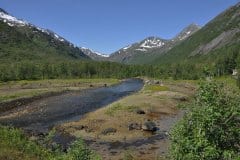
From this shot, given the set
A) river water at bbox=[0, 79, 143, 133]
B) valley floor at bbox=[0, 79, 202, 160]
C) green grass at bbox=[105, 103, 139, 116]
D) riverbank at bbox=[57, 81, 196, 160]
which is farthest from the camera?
A: green grass at bbox=[105, 103, 139, 116]

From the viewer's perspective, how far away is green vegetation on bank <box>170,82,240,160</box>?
21.3 meters

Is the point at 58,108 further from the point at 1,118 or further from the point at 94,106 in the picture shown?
the point at 1,118

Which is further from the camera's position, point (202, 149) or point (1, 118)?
point (1, 118)

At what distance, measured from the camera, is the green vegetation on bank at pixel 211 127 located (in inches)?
838

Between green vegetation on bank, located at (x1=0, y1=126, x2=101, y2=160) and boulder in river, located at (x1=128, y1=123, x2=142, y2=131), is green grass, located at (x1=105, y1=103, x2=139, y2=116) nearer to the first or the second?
boulder in river, located at (x1=128, y1=123, x2=142, y2=131)

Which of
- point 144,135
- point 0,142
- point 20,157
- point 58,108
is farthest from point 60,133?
point 58,108

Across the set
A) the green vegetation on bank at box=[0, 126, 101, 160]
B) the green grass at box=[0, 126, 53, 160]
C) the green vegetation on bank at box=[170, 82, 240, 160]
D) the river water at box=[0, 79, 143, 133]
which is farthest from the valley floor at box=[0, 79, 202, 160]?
the green vegetation on bank at box=[170, 82, 240, 160]

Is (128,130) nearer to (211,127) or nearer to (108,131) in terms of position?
(108,131)

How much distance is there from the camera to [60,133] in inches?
2820

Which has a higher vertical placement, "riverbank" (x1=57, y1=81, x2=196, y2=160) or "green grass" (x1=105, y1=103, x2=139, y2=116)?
"green grass" (x1=105, y1=103, x2=139, y2=116)

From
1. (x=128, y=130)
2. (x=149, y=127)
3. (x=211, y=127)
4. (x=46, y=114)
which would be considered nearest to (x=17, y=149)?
(x=211, y=127)

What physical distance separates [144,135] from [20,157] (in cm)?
3105

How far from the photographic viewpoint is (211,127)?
21.9 metres

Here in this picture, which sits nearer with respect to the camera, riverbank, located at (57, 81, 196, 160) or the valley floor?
the valley floor
